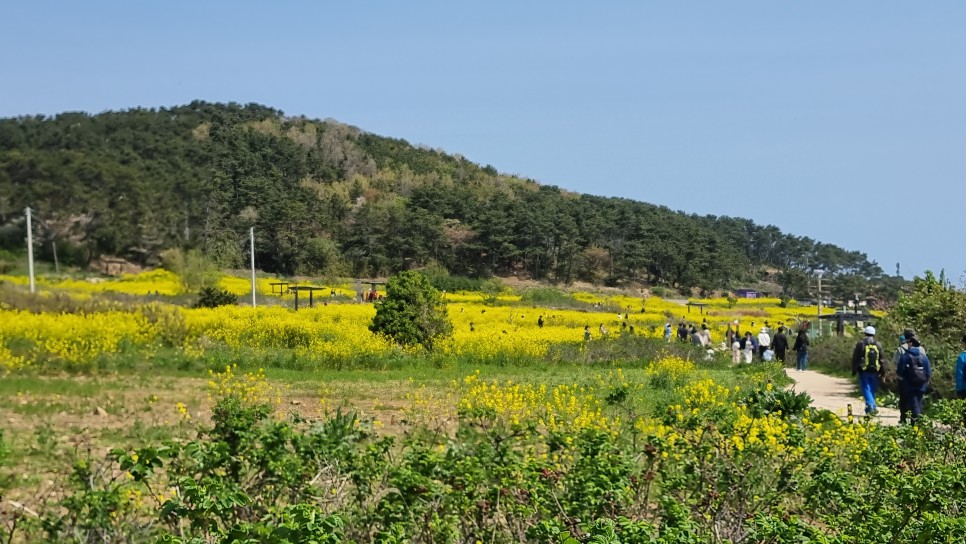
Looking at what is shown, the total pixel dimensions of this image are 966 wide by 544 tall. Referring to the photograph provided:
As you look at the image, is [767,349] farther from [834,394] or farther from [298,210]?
[298,210]

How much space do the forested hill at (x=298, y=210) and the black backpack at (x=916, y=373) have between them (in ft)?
181

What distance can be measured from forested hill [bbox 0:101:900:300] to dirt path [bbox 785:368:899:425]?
4851 centimetres

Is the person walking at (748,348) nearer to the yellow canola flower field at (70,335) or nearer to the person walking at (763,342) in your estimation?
the person walking at (763,342)

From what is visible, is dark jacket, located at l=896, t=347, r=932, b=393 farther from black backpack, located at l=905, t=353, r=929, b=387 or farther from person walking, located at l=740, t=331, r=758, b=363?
person walking, located at l=740, t=331, r=758, b=363

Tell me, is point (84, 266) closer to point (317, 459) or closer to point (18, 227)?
point (18, 227)

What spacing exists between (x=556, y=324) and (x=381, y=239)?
4542 centimetres

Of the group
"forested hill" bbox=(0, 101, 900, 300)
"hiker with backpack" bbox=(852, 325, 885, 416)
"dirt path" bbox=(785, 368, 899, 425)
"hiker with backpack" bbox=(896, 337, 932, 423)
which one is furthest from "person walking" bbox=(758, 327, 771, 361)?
"forested hill" bbox=(0, 101, 900, 300)

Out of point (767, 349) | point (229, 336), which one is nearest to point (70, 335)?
point (229, 336)

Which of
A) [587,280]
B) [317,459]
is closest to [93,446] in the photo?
[317,459]

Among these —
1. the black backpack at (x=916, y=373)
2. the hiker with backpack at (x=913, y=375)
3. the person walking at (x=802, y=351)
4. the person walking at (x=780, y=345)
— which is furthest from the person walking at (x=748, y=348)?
the black backpack at (x=916, y=373)

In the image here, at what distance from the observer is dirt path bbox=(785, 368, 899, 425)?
13.3 meters

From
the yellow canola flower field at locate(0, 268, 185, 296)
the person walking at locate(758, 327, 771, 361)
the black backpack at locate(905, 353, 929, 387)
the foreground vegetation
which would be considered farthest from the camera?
the yellow canola flower field at locate(0, 268, 185, 296)

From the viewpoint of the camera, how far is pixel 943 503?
4562 millimetres

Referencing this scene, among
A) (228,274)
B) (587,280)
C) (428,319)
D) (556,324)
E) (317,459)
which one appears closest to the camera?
(317,459)
